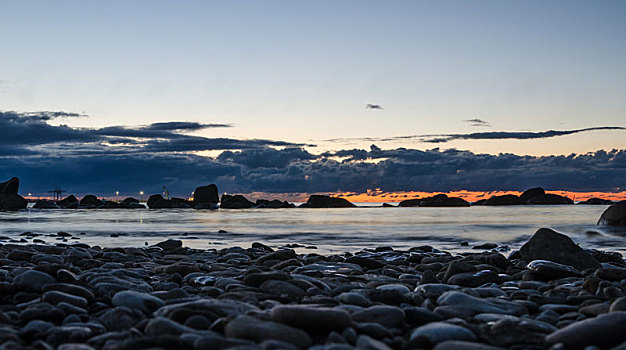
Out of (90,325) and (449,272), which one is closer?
(90,325)

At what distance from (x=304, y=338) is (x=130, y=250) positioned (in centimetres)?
812

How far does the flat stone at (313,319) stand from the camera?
334 cm

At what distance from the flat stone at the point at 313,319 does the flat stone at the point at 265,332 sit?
0.12 m

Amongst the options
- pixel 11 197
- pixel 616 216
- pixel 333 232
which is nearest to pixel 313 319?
pixel 333 232

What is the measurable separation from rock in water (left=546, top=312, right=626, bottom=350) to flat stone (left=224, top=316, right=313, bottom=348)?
4.97ft

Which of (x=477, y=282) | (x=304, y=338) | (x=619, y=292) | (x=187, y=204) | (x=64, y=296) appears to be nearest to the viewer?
(x=304, y=338)

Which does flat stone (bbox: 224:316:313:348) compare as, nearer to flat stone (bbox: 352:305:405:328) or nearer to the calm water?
flat stone (bbox: 352:305:405:328)

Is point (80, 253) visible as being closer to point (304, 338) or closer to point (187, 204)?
point (304, 338)

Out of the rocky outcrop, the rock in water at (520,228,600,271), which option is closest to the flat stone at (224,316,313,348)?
the rock in water at (520,228,600,271)

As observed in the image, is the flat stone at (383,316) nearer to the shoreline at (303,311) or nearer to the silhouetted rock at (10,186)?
the shoreline at (303,311)

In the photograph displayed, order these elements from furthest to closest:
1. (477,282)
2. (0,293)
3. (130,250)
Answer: (130,250), (477,282), (0,293)

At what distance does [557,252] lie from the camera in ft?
27.5

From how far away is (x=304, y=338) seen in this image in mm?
3117

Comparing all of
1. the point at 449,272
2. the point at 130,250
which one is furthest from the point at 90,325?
the point at 130,250
